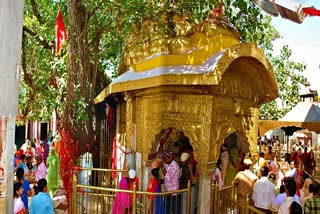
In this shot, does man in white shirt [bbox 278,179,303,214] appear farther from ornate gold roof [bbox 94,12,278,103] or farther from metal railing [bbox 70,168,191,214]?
ornate gold roof [bbox 94,12,278,103]

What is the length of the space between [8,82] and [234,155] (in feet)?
24.5

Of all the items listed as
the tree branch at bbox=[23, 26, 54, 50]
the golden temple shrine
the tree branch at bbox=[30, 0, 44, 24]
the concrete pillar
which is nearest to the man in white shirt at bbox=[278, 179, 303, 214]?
the golden temple shrine

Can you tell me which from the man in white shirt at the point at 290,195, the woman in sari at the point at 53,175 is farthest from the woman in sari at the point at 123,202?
the woman in sari at the point at 53,175

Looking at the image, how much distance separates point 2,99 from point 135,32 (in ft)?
21.9

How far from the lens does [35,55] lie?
16031 millimetres

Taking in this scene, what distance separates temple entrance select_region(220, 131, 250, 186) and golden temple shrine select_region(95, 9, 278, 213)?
0.34 meters

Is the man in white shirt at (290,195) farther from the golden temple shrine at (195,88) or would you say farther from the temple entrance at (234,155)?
the temple entrance at (234,155)

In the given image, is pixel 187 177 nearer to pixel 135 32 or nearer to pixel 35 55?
pixel 135 32

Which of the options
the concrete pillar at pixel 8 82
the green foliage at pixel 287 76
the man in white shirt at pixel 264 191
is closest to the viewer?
the concrete pillar at pixel 8 82

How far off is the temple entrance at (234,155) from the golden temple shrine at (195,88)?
344 millimetres

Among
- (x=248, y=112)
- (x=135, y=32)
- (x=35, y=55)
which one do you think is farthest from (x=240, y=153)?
(x=35, y=55)

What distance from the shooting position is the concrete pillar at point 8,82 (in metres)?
3.88

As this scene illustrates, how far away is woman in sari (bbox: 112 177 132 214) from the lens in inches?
322

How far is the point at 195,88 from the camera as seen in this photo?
7965mm
